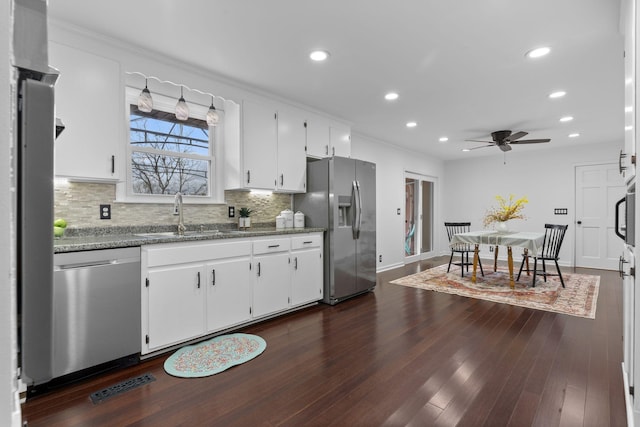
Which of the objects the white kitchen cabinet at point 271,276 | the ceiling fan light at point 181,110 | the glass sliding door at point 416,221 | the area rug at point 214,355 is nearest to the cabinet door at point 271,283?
the white kitchen cabinet at point 271,276

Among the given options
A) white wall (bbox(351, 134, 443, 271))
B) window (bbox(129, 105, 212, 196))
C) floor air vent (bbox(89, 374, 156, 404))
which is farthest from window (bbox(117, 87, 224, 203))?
white wall (bbox(351, 134, 443, 271))

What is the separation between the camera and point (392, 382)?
2.13 m

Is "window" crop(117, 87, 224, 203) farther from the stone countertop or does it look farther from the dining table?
the dining table

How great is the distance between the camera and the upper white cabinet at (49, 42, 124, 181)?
7.66ft

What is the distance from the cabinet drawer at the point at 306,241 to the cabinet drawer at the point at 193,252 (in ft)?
2.05

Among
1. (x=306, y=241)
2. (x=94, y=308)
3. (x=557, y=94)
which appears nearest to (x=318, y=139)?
(x=306, y=241)

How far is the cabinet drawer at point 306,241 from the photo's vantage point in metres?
3.58

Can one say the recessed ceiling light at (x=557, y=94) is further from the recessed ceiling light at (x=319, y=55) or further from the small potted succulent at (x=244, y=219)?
the small potted succulent at (x=244, y=219)

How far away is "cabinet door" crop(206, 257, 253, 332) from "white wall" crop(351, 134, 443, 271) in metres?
3.28

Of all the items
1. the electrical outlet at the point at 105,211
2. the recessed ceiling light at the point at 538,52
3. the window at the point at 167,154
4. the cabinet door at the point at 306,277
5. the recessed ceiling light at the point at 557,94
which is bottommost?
the cabinet door at the point at 306,277

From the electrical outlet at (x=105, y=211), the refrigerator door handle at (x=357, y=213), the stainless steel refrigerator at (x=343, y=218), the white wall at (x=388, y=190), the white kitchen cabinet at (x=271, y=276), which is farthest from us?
the white wall at (x=388, y=190)

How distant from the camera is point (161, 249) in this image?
2471mm

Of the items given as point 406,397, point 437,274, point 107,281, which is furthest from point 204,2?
point 437,274

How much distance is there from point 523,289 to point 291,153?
12.4 feet
